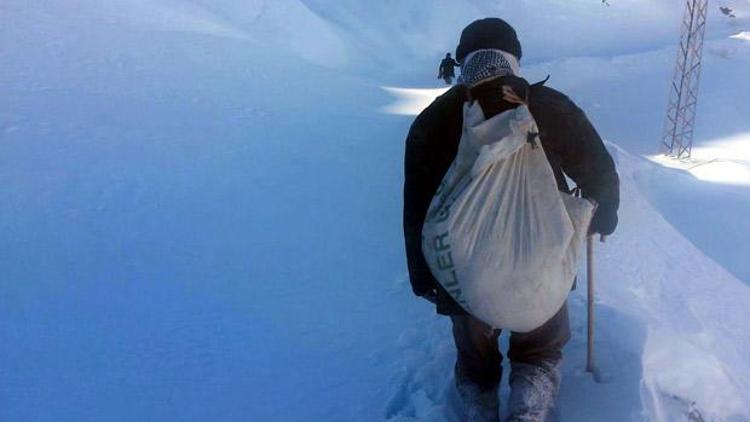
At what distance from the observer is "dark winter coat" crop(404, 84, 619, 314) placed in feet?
6.50

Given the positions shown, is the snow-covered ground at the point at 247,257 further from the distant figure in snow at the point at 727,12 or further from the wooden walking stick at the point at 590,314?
the distant figure in snow at the point at 727,12

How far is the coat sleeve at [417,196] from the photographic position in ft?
6.77

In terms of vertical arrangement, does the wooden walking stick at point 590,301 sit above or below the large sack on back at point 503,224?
below

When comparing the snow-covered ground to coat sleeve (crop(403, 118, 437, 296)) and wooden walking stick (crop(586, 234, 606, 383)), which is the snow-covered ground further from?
coat sleeve (crop(403, 118, 437, 296))

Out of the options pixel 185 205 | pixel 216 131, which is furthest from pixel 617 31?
pixel 185 205

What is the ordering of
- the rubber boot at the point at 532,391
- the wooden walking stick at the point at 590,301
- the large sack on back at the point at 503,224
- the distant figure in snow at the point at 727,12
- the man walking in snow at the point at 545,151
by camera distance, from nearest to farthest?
the large sack on back at the point at 503,224 < the man walking in snow at the point at 545,151 < the rubber boot at the point at 532,391 < the wooden walking stick at the point at 590,301 < the distant figure in snow at the point at 727,12

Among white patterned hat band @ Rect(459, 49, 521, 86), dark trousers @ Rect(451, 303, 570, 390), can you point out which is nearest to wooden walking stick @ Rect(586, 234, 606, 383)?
dark trousers @ Rect(451, 303, 570, 390)

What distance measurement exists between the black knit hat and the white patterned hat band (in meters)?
0.02

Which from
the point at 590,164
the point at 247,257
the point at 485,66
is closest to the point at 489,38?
the point at 485,66

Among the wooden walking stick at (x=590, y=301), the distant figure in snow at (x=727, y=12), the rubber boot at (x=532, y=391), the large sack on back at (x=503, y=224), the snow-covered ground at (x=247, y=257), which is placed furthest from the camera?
the distant figure in snow at (x=727, y=12)

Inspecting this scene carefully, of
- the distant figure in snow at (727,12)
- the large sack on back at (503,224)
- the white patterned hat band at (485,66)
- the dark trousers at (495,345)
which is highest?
the distant figure in snow at (727,12)

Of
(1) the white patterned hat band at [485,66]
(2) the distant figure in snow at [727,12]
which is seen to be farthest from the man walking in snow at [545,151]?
(2) the distant figure in snow at [727,12]

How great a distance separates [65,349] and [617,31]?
29433 millimetres

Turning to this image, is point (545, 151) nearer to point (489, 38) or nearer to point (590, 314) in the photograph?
point (489, 38)
